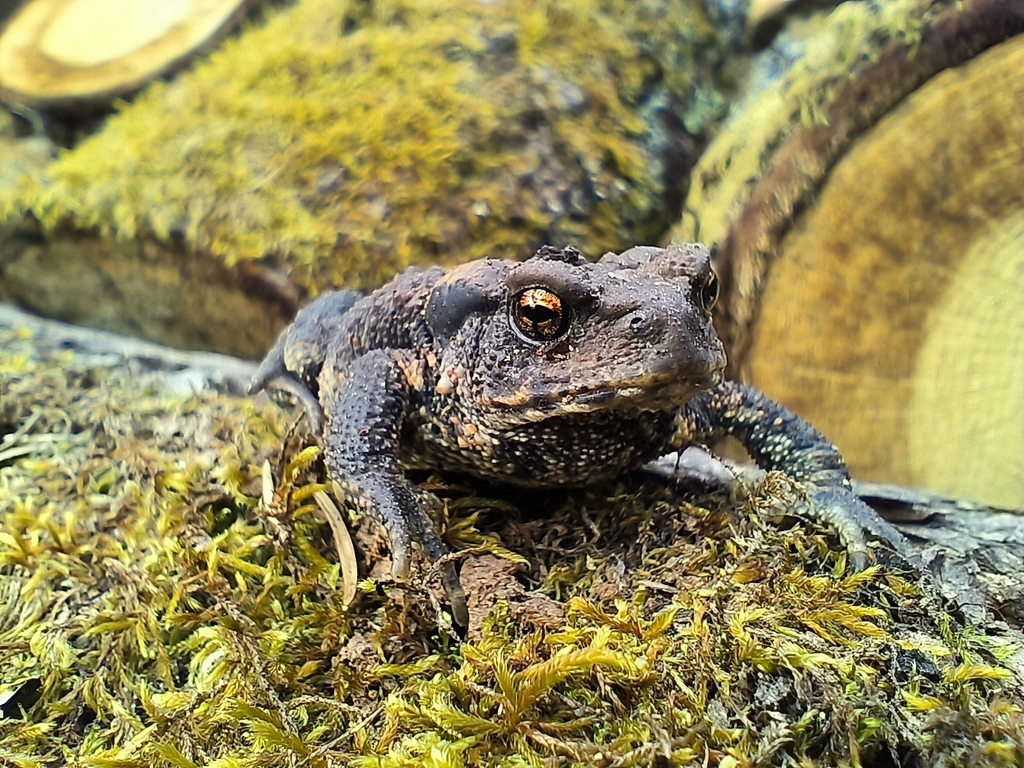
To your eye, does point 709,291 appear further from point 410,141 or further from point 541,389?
point 410,141

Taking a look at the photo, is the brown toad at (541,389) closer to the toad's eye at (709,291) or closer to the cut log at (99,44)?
the toad's eye at (709,291)

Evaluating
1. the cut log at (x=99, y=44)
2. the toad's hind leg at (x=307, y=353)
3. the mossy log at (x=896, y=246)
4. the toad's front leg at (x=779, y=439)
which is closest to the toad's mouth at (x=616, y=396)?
the toad's front leg at (x=779, y=439)

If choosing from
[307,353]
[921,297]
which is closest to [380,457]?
[307,353]

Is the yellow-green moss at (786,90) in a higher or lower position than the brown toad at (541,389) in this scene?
higher

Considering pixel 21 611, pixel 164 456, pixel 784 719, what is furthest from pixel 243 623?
pixel 784 719

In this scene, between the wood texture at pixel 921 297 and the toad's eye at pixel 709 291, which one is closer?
the toad's eye at pixel 709 291

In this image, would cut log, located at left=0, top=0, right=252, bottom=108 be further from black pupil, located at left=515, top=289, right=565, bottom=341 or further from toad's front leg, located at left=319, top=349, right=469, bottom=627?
black pupil, located at left=515, top=289, right=565, bottom=341

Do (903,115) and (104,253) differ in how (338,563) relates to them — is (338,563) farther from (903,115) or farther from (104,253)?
(104,253)
